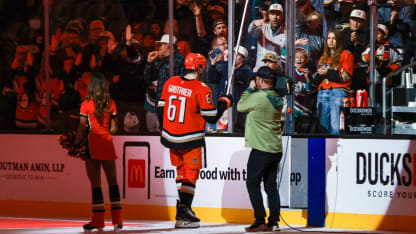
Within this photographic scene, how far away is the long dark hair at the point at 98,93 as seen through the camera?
8391mm

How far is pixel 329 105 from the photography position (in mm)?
10266

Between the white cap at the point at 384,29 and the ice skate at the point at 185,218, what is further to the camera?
the white cap at the point at 384,29

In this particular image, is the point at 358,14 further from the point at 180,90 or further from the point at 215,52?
the point at 180,90

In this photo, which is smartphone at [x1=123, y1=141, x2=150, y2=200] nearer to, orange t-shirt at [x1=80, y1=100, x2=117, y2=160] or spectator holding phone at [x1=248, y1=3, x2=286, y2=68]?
orange t-shirt at [x1=80, y1=100, x2=117, y2=160]

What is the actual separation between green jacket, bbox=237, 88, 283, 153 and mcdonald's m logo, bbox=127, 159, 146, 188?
181 centimetres

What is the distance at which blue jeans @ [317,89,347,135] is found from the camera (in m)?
10.1

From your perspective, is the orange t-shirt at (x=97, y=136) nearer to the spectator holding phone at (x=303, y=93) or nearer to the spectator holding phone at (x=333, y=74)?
the spectator holding phone at (x=303, y=93)

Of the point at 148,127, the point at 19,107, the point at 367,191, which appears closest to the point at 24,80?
the point at 19,107

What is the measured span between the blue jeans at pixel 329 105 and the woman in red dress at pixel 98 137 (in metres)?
2.82

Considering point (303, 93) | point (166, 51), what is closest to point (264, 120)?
point (303, 93)

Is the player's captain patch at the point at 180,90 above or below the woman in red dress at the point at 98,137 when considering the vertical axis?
above

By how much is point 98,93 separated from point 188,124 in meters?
1.17

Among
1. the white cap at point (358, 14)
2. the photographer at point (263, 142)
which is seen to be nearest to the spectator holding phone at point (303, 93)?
the white cap at point (358, 14)

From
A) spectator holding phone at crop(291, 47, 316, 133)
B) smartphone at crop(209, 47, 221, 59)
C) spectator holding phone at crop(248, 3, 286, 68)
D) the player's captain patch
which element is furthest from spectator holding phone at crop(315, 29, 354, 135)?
the player's captain patch
